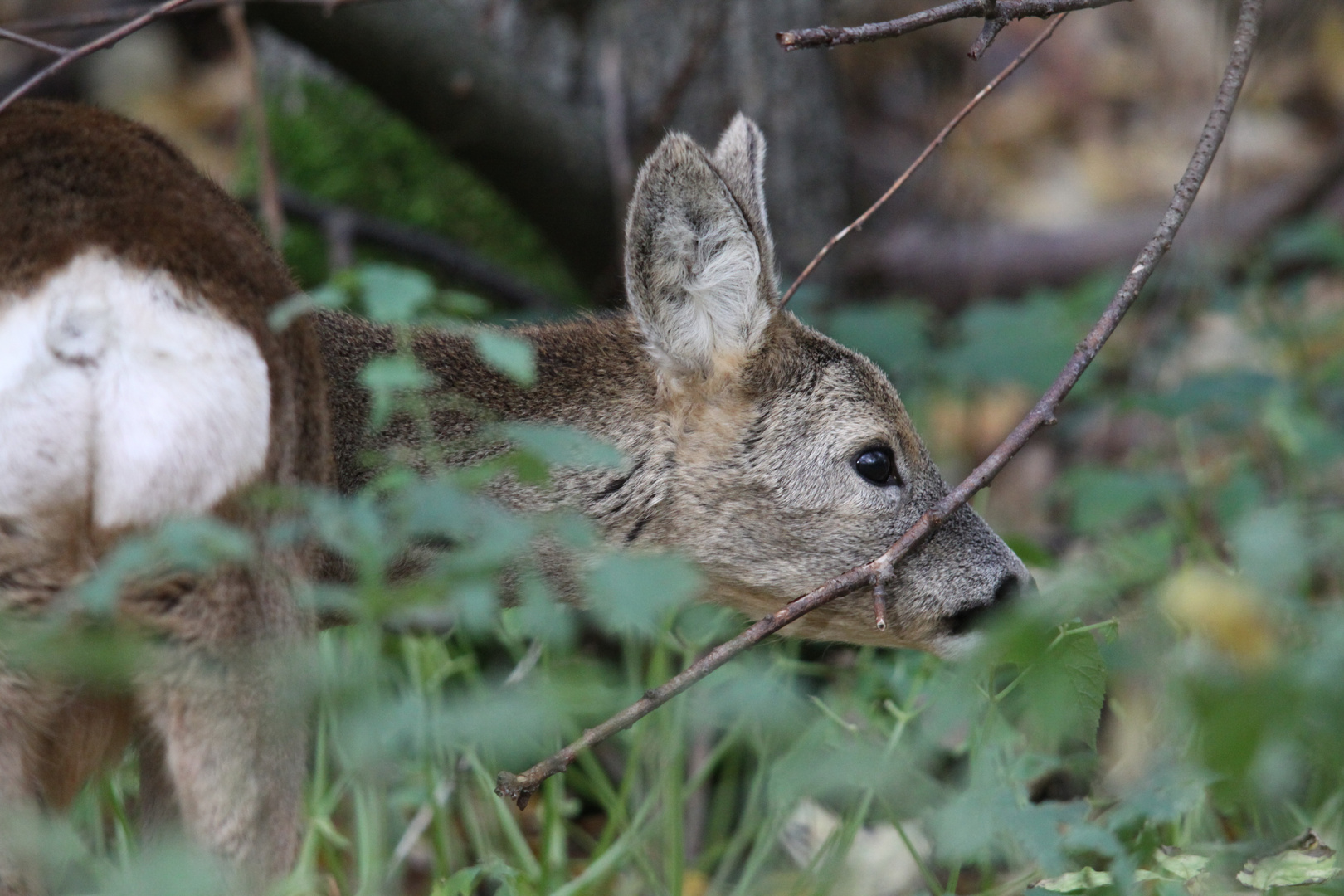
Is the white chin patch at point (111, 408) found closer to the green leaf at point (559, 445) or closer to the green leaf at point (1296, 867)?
the green leaf at point (559, 445)

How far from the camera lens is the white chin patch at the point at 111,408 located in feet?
6.31

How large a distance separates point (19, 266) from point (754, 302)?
4.75 feet

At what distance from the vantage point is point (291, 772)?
2.15m

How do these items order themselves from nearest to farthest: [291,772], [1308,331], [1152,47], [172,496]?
[172,496] < [291,772] < [1308,331] < [1152,47]

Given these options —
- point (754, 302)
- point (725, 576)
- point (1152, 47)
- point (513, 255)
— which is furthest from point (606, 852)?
point (1152, 47)

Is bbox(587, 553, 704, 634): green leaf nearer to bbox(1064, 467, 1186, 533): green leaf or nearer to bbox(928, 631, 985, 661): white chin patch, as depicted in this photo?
bbox(928, 631, 985, 661): white chin patch

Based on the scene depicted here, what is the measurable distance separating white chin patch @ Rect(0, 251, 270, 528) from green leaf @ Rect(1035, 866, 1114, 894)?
57.6 inches

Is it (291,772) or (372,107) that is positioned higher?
(372,107)

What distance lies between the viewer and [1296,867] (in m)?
2.35

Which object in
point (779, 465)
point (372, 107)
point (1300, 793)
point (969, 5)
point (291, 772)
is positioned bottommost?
point (1300, 793)

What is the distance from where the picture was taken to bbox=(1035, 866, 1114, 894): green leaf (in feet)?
7.64

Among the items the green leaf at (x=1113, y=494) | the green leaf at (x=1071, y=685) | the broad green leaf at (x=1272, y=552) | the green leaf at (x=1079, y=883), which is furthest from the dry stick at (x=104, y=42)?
the green leaf at (x=1113, y=494)

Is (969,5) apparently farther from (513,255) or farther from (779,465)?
(513,255)

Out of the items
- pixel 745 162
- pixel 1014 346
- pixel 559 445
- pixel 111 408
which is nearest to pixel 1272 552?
pixel 559 445
